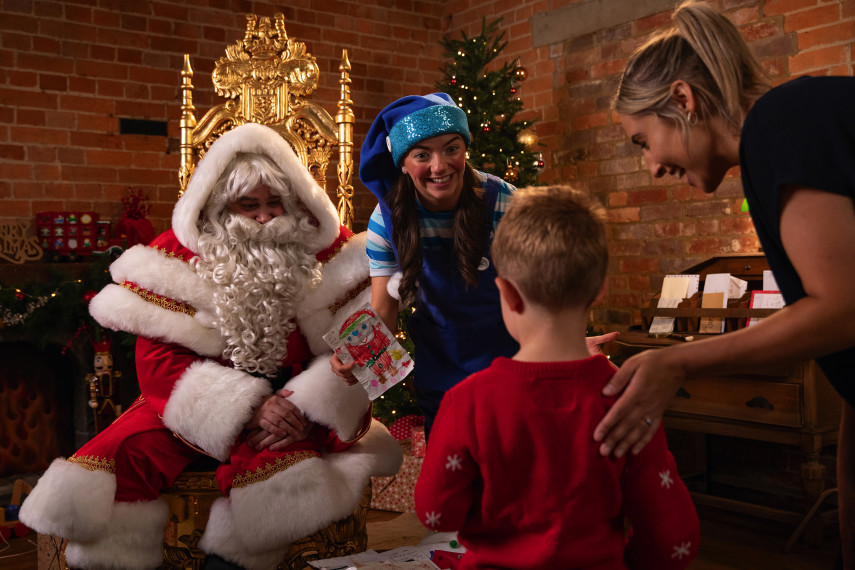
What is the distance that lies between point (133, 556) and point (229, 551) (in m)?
0.28

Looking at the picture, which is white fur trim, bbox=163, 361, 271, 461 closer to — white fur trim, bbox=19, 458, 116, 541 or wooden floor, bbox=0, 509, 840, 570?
white fur trim, bbox=19, 458, 116, 541

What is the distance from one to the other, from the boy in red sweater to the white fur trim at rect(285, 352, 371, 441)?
1169 millimetres

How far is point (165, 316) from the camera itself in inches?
98.8

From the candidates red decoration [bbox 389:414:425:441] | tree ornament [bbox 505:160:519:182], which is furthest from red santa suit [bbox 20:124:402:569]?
tree ornament [bbox 505:160:519:182]

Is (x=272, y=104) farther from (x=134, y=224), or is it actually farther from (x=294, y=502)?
(x=294, y=502)

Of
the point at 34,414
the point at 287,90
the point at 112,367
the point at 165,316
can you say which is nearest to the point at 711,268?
the point at 287,90

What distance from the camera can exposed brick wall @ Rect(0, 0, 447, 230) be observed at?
14.3 ft

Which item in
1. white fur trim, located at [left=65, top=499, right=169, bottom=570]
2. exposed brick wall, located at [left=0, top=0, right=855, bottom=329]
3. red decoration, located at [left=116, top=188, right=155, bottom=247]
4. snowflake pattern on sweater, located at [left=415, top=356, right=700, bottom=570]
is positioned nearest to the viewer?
snowflake pattern on sweater, located at [left=415, top=356, right=700, bottom=570]

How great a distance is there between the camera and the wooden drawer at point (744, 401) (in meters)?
3.23

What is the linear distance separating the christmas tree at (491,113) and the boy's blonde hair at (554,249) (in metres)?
3.06

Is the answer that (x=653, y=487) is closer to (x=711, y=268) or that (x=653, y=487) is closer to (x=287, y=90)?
(x=711, y=268)

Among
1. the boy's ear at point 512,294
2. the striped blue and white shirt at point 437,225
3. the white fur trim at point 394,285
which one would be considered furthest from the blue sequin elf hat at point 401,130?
the boy's ear at point 512,294

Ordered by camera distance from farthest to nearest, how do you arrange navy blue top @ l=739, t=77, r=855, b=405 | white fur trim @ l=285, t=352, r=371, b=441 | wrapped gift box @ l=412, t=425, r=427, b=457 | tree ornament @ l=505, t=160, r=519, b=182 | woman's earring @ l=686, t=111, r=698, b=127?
tree ornament @ l=505, t=160, r=519, b=182 < wrapped gift box @ l=412, t=425, r=427, b=457 < white fur trim @ l=285, t=352, r=371, b=441 < woman's earring @ l=686, t=111, r=698, b=127 < navy blue top @ l=739, t=77, r=855, b=405

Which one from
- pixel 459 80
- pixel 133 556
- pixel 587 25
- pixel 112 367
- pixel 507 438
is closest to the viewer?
pixel 507 438
